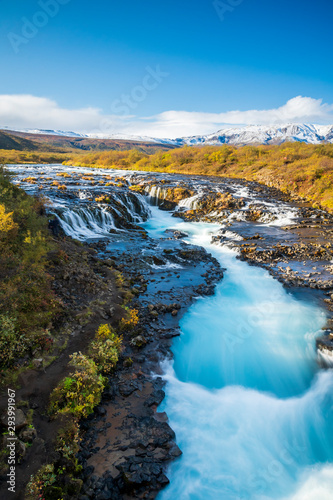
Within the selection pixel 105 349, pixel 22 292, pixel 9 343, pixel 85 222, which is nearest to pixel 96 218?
pixel 85 222

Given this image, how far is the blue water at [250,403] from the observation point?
6121mm

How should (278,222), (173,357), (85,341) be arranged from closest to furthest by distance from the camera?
1. (85,341)
2. (173,357)
3. (278,222)

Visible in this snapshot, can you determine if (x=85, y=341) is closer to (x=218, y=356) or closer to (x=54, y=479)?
(x=54, y=479)

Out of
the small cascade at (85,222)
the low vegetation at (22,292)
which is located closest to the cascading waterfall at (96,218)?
the small cascade at (85,222)

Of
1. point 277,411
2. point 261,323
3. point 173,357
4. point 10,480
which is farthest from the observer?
point 261,323

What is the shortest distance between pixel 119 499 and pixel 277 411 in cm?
519

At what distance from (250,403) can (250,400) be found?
0.41ft

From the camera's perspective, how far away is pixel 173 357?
31.4 feet

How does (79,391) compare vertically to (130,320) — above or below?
below

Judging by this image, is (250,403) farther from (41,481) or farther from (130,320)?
(41,481)

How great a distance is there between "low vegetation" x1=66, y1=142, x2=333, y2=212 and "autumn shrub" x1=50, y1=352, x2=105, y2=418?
31.6m

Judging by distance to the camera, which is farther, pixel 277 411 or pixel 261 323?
pixel 261 323

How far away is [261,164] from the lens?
53.9 m

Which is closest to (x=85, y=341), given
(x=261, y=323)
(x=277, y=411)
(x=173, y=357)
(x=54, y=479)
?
(x=173, y=357)
